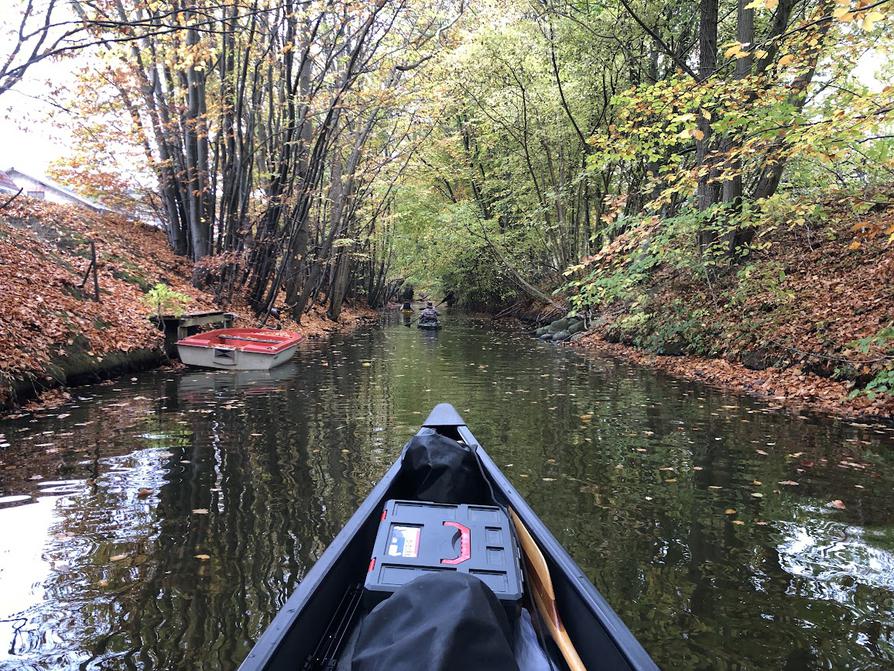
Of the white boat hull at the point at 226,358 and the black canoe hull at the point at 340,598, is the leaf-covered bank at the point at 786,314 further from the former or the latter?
the white boat hull at the point at 226,358

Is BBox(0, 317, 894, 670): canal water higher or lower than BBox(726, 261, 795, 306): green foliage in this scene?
lower

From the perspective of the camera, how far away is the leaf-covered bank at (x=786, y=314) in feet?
26.2

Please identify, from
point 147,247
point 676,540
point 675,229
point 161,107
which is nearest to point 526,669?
point 676,540

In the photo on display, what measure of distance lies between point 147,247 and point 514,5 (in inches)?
545

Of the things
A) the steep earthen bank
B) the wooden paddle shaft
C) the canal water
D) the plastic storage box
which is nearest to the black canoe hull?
the wooden paddle shaft

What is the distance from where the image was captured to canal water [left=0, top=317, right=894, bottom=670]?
2828mm

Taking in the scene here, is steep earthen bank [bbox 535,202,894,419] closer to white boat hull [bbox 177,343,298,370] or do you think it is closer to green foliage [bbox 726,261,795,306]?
green foliage [bbox 726,261,795,306]

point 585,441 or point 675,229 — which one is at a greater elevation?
point 675,229

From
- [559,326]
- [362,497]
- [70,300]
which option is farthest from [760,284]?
[70,300]

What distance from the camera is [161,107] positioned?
47.0 ft

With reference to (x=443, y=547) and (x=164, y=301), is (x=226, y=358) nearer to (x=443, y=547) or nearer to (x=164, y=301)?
(x=164, y=301)

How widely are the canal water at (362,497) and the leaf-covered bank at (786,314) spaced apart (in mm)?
1278

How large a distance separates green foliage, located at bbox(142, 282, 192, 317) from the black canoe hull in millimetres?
9803

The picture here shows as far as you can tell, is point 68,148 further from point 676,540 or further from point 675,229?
point 676,540
